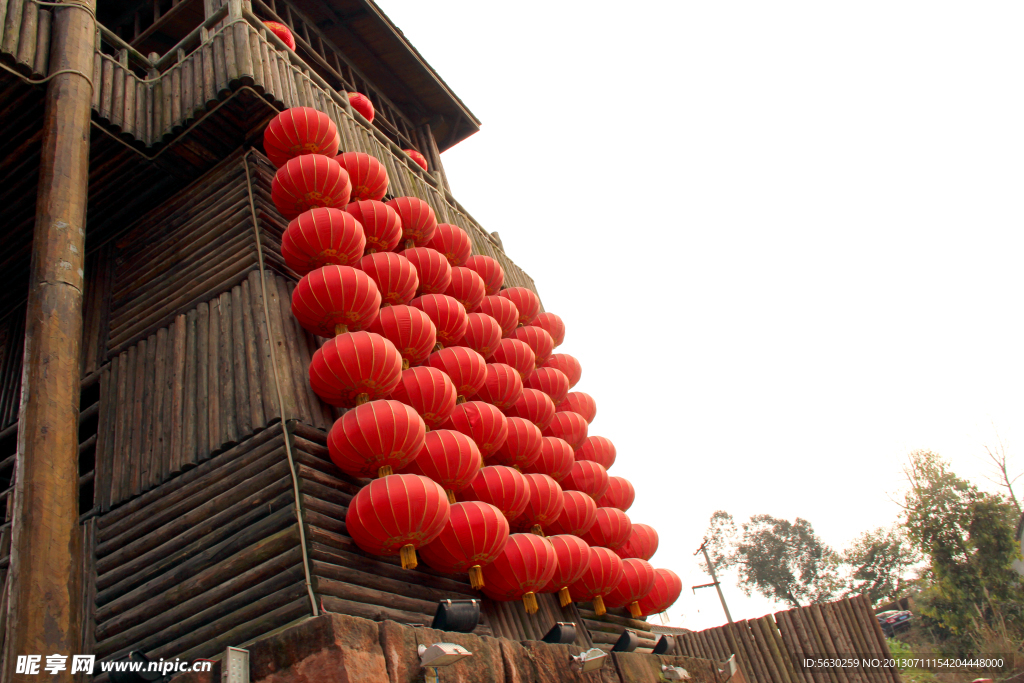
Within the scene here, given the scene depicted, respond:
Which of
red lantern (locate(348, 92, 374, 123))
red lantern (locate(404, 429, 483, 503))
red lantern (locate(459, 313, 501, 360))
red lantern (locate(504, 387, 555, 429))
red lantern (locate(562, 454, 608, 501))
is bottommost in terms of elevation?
red lantern (locate(404, 429, 483, 503))

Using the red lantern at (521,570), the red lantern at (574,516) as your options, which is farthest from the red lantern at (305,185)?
the red lantern at (574,516)

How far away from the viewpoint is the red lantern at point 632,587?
778 centimetres

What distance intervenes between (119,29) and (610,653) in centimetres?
1305

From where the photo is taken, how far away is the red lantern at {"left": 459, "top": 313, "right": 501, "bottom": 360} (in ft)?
26.2

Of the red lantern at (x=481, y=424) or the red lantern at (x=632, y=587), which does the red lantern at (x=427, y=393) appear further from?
the red lantern at (x=632, y=587)

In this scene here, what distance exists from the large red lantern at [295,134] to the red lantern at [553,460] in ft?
14.2

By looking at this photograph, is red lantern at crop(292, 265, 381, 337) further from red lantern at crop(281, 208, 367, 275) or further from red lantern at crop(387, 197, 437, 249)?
red lantern at crop(387, 197, 437, 249)

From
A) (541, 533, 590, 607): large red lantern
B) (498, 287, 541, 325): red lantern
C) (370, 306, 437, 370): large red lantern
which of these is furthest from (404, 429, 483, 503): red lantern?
(498, 287, 541, 325): red lantern

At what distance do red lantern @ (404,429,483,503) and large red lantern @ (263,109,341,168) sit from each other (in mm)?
3643

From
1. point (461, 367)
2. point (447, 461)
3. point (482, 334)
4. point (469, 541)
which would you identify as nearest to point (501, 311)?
point (482, 334)

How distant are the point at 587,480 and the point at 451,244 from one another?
3.68 meters

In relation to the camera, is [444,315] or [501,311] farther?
[501,311]

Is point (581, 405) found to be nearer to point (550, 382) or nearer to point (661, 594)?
point (550, 382)

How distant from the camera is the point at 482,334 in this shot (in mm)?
8039
